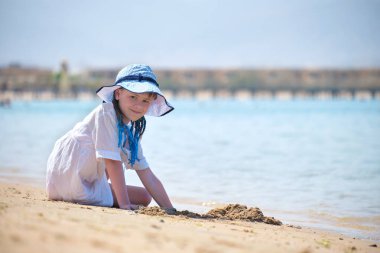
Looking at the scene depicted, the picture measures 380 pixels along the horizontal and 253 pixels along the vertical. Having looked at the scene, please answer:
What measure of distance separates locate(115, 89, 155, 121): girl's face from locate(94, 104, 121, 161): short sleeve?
10 cm

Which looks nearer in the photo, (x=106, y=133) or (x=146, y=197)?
(x=106, y=133)

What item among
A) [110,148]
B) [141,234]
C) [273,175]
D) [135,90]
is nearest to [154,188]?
[110,148]

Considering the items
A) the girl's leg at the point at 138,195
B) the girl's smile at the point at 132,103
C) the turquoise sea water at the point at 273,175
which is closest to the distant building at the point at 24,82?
the turquoise sea water at the point at 273,175

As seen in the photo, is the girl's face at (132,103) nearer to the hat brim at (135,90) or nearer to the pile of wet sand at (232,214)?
the hat brim at (135,90)

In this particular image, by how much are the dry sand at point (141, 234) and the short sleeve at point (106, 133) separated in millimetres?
384

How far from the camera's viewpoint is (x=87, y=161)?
4.97 m

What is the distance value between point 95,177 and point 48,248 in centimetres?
214

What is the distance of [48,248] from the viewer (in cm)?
295

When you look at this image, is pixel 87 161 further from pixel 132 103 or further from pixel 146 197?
pixel 146 197

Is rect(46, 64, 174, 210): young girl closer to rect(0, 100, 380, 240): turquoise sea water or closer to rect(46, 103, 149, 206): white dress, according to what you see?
rect(46, 103, 149, 206): white dress

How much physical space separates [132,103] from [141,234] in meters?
1.57

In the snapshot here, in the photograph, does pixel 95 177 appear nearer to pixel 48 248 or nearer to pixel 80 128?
pixel 80 128

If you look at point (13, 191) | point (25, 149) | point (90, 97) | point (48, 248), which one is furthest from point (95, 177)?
point (90, 97)

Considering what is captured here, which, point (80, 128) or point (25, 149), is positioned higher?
point (80, 128)
